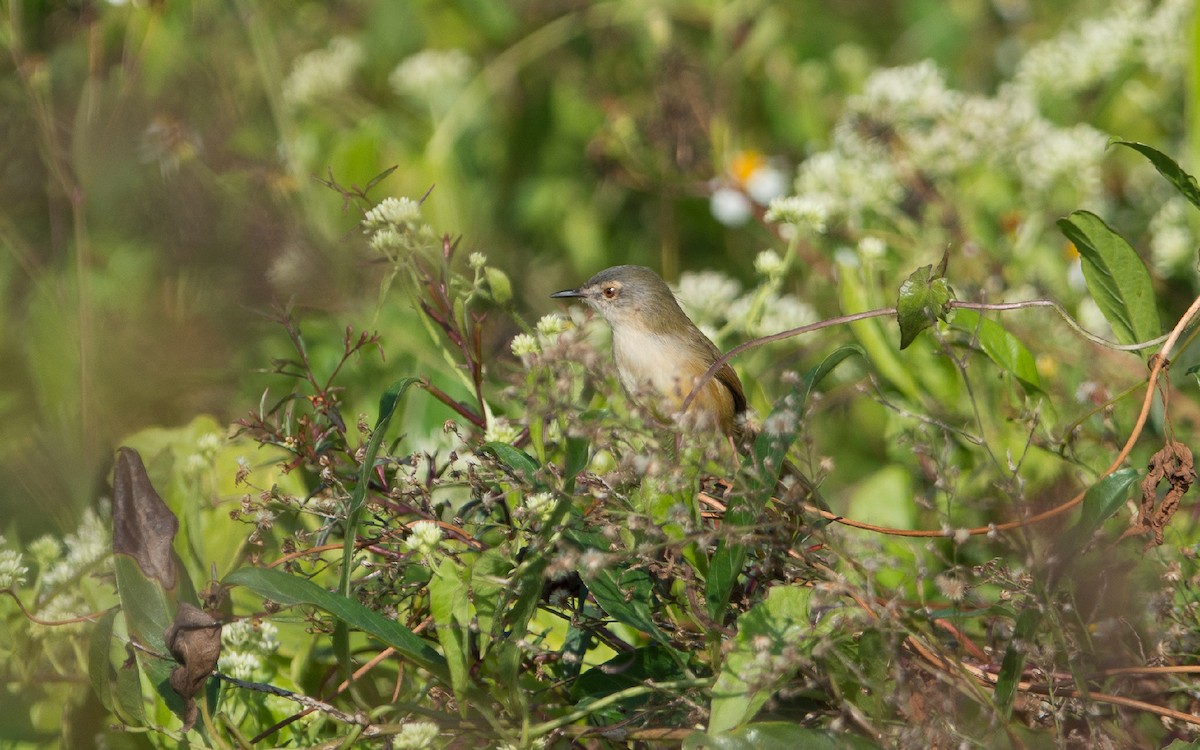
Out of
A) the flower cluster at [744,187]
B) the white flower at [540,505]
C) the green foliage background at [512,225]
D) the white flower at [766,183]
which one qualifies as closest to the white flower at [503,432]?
the green foliage background at [512,225]

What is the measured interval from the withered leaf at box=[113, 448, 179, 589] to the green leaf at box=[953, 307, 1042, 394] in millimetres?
1375

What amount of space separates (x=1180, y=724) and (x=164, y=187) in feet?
12.7

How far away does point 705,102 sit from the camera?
197 inches

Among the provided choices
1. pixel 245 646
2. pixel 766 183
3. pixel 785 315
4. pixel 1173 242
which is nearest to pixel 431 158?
pixel 766 183

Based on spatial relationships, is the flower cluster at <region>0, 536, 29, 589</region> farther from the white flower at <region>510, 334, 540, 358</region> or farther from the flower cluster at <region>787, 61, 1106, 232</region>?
the flower cluster at <region>787, 61, 1106, 232</region>

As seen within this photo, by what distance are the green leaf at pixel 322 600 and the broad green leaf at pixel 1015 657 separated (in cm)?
77

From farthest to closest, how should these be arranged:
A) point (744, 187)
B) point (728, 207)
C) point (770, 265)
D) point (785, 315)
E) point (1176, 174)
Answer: point (744, 187)
point (728, 207)
point (785, 315)
point (770, 265)
point (1176, 174)

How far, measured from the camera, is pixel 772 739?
1.51 meters

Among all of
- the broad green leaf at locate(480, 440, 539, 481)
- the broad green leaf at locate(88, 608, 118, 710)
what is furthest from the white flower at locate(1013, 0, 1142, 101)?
the broad green leaf at locate(88, 608, 118, 710)

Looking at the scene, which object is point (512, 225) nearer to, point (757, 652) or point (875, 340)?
point (875, 340)

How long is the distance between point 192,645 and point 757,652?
755mm

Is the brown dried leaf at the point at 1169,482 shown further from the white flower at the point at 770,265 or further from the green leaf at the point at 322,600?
the green leaf at the point at 322,600

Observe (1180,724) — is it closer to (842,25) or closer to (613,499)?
(613,499)

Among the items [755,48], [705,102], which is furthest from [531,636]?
[755,48]
